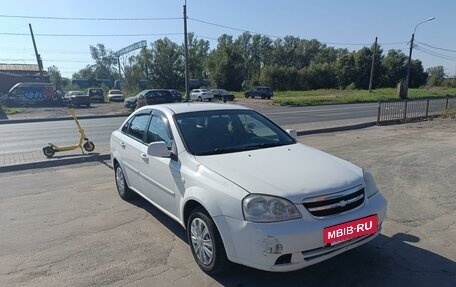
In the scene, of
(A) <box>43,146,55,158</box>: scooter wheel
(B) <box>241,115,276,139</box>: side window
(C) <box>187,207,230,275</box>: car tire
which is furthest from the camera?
(A) <box>43,146,55,158</box>: scooter wheel

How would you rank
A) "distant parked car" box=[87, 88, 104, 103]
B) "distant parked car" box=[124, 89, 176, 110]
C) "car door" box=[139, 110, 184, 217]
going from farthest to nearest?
1. "distant parked car" box=[87, 88, 104, 103]
2. "distant parked car" box=[124, 89, 176, 110]
3. "car door" box=[139, 110, 184, 217]

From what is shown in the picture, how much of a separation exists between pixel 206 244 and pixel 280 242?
840 millimetres

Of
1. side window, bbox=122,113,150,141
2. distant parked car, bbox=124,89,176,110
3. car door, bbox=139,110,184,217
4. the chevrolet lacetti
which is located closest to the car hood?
the chevrolet lacetti

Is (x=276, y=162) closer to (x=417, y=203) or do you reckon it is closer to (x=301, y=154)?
(x=301, y=154)

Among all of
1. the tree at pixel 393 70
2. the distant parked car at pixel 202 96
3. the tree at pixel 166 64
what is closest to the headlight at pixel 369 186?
the distant parked car at pixel 202 96

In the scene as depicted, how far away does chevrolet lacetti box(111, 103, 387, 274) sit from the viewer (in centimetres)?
289

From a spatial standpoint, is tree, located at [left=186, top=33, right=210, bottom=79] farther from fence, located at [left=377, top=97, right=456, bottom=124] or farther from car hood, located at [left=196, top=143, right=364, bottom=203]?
car hood, located at [left=196, top=143, right=364, bottom=203]

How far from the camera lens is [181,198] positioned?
366 centimetres

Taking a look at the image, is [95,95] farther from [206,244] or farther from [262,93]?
[206,244]

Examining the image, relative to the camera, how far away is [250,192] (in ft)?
9.77

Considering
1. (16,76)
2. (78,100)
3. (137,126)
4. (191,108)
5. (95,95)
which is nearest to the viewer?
(191,108)

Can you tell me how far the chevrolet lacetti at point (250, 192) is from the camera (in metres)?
2.89

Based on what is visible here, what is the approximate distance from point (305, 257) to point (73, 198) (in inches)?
167

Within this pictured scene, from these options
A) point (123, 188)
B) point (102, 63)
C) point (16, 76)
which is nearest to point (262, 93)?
point (16, 76)
